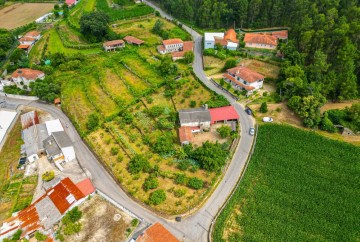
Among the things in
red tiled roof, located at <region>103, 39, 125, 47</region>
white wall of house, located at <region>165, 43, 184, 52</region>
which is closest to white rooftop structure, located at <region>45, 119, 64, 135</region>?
red tiled roof, located at <region>103, 39, 125, 47</region>

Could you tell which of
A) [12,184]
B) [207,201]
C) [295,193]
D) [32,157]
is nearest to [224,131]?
[207,201]

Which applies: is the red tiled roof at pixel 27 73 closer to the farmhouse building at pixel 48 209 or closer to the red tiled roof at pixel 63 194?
the farmhouse building at pixel 48 209

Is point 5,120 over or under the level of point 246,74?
under

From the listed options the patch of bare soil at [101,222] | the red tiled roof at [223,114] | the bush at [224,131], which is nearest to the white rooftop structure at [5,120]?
the patch of bare soil at [101,222]

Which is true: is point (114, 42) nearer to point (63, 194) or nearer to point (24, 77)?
point (24, 77)

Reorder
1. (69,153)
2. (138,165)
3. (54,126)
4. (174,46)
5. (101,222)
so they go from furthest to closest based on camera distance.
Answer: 1. (174,46)
2. (54,126)
3. (69,153)
4. (138,165)
5. (101,222)

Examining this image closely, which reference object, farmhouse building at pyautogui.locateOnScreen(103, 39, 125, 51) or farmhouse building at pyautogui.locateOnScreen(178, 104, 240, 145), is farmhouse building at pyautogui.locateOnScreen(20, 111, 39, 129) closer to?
farmhouse building at pyautogui.locateOnScreen(178, 104, 240, 145)
